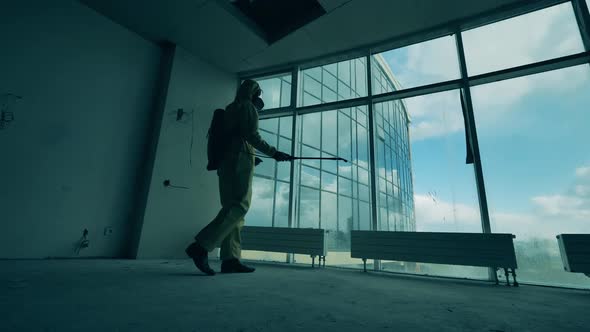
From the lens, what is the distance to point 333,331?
2.68 feet

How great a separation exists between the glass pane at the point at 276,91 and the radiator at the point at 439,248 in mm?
2435

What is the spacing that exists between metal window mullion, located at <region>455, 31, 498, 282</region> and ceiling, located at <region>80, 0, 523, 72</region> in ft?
1.84

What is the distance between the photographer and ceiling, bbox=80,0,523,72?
3.16 metres

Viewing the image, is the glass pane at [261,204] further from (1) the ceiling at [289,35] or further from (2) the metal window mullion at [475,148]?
(2) the metal window mullion at [475,148]

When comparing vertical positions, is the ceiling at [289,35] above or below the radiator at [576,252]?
above

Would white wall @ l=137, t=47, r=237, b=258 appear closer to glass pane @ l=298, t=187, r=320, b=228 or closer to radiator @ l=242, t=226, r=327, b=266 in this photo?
radiator @ l=242, t=226, r=327, b=266

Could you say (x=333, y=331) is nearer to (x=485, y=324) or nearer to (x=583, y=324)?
(x=485, y=324)

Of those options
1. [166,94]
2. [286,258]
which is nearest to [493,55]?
[286,258]

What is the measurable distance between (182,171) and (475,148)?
3.75 meters

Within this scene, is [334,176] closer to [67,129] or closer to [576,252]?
[576,252]

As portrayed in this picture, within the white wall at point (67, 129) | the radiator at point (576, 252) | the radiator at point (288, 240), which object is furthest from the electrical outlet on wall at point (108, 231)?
the radiator at point (576, 252)

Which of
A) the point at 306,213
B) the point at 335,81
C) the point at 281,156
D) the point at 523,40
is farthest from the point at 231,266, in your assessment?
the point at 335,81

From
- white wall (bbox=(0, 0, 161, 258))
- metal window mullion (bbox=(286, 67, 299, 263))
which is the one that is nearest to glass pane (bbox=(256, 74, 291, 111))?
metal window mullion (bbox=(286, 67, 299, 263))

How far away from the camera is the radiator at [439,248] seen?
235cm
